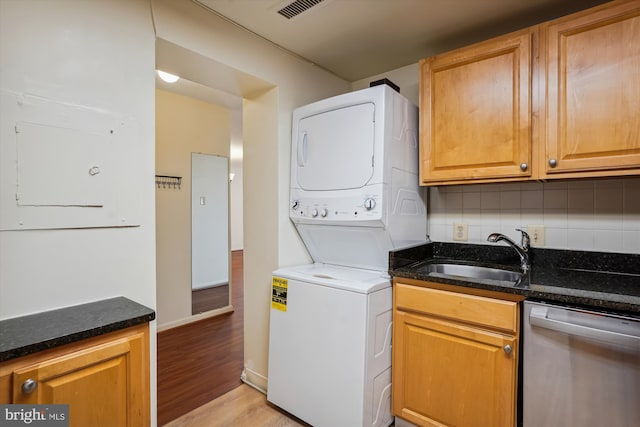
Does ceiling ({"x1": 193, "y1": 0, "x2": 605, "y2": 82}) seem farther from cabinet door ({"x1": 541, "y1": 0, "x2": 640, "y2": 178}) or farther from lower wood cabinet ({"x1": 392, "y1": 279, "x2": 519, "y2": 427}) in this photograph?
lower wood cabinet ({"x1": 392, "y1": 279, "x2": 519, "y2": 427})

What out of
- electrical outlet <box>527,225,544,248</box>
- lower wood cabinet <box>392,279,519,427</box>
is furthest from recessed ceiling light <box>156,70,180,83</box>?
electrical outlet <box>527,225,544,248</box>

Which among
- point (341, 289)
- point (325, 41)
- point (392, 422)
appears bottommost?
point (392, 422)

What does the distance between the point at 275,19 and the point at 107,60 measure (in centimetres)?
91

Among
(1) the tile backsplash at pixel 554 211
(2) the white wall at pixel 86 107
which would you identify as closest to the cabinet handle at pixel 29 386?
(2) the white wall at pixel 86 107

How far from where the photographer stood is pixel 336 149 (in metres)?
1.88

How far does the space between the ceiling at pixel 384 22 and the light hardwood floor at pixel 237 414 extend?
232 cm

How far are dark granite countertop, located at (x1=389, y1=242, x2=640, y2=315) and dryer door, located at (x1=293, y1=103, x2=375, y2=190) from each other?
1.69 ft

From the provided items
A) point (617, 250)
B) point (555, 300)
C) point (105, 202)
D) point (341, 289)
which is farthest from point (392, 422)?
point (105, 202)

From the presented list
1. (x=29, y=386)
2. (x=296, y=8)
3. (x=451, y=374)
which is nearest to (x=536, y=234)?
(x=451, y=374)

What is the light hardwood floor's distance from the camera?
6.08 feet

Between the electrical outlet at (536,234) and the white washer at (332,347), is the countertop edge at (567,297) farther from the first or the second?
the electrical outlet at (536,234)

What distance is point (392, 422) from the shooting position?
5.92 feet

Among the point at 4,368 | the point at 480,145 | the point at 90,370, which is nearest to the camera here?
the point at 4,368

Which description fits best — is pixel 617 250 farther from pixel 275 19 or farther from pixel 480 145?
pixel 275 19
